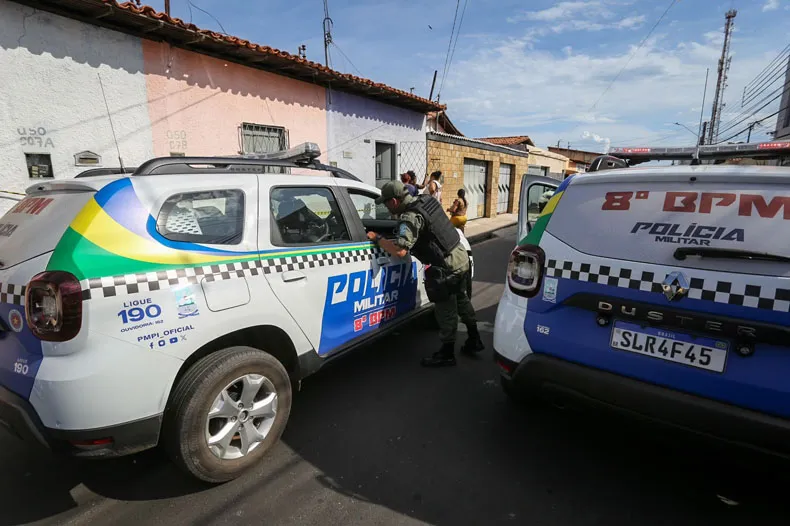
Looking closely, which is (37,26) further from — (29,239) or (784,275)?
(784,275)

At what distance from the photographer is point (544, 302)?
7.18 feet

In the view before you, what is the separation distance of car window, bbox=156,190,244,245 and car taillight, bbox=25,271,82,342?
439mm

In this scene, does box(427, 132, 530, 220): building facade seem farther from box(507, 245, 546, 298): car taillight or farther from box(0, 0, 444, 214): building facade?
box(507, 245, 546, 298): car taillight

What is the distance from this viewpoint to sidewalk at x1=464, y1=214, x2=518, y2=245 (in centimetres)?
1157

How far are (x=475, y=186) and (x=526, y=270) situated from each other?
13.3 meters

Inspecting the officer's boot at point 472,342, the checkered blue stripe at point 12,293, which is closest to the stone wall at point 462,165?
the officer's boot at point 472,342

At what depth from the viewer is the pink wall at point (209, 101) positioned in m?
5.98

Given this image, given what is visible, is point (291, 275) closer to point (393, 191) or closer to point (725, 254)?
point (393, 191)

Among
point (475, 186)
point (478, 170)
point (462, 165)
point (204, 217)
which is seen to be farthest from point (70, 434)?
point (478, 170)

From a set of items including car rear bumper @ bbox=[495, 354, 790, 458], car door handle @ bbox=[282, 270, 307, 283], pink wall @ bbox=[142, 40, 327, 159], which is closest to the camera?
car rear bumper @ bbox=[495, 354, 790, 458]

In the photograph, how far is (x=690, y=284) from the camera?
1.78 m

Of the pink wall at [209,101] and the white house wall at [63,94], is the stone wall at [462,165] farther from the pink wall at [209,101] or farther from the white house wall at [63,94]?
the white house wall at [63,94]

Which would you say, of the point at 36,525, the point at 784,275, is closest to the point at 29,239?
the point at 36,525

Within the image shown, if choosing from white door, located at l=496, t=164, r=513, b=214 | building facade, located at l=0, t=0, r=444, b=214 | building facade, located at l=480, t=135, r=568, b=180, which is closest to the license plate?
building facade, located at l=0, t=0, r=444, b=214
